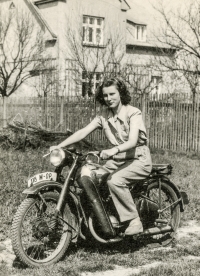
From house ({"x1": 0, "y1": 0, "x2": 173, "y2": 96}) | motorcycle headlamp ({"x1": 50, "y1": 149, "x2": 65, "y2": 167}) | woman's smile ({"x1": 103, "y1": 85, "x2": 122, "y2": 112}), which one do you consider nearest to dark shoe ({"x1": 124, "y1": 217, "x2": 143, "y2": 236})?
motorcycle headlamp ({"x1": 50, "y1": 149, "x2": 65, "y2": 167})

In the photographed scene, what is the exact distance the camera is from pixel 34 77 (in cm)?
2853

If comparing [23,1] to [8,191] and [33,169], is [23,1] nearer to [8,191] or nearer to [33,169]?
[33,169]

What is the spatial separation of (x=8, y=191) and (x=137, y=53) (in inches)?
1050

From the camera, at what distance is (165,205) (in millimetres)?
5770

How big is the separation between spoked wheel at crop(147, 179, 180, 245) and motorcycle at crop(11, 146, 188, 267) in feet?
0.27

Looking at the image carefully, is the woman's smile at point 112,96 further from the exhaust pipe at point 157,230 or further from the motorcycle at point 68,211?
the exhaust pipe at point 157,230

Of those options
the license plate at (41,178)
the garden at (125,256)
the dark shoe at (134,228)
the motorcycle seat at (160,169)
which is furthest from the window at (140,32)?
the license plate at (41,178)

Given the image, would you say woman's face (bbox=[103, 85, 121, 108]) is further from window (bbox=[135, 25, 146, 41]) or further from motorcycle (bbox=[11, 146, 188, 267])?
window (bbox=[135, 25, 146, 41])

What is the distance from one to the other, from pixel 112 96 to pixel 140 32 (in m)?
31.0

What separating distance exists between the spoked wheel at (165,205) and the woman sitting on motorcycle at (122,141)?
427 millimetres

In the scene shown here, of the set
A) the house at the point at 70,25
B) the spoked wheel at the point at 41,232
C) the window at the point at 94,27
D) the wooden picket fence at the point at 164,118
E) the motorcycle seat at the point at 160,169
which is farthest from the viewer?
the window at the point at 94,27

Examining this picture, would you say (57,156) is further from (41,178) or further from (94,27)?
(94,27)

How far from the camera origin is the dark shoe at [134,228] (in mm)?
5043

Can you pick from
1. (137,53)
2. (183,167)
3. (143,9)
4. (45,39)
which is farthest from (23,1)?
(183,167)
